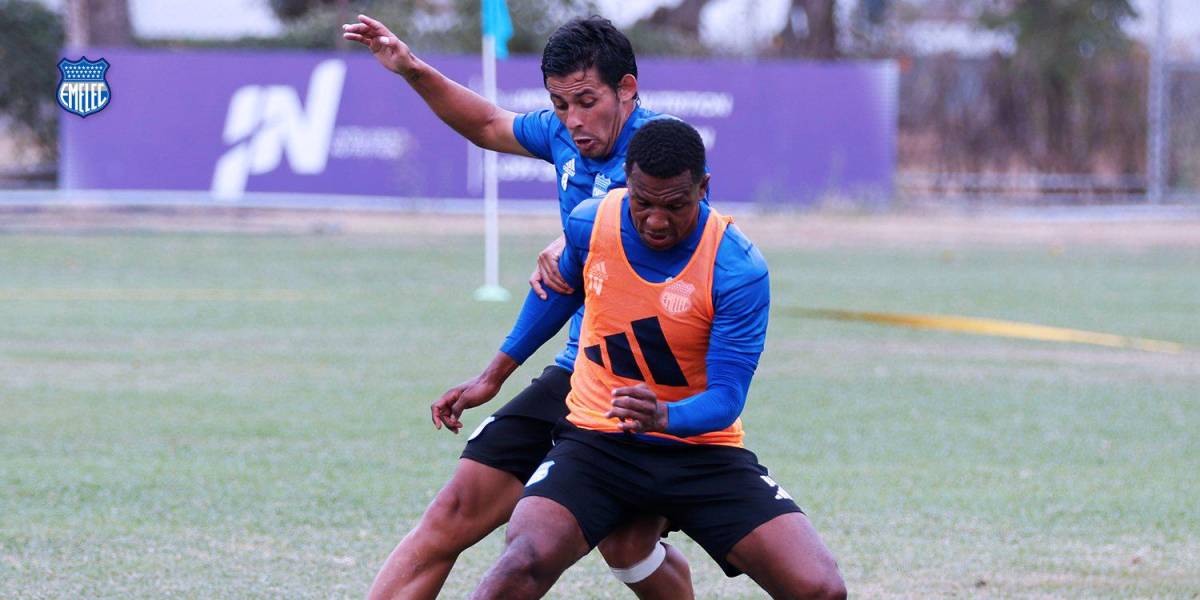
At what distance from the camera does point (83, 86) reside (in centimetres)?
578

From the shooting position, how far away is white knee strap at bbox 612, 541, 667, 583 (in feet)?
16.5

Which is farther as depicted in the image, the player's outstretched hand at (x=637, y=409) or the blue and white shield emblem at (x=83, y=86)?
the blue and white shield emblem at (x=83, y=86)

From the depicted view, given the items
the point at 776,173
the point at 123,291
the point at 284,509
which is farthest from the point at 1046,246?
the point at 284,509

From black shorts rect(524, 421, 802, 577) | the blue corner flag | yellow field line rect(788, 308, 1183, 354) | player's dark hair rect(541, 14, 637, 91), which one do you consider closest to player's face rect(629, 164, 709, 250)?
black shorts rect(524, 421, 802, 577)

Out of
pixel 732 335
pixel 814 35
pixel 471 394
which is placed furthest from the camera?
pixel 814 35

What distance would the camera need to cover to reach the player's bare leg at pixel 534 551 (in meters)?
4.35

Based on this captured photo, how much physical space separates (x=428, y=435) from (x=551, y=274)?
4.34 meters

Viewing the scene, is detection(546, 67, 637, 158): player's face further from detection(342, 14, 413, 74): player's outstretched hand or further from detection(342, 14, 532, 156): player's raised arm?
detection(342, 14, 413, 74): player's outstretched hand

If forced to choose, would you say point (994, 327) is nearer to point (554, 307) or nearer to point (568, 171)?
point (568, 171)

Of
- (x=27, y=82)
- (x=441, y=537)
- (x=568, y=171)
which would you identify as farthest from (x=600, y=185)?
(x=27, y=82)

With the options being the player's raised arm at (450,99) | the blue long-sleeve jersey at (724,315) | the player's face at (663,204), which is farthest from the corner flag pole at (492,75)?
the player's face at (663,204)

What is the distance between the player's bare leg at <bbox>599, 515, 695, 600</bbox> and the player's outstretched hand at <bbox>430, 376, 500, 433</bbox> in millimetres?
556

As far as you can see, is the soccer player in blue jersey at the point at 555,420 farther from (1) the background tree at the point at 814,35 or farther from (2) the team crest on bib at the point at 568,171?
(1) the background tree at the point at 814,35

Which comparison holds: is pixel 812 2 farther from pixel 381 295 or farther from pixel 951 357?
pixel 951 357
